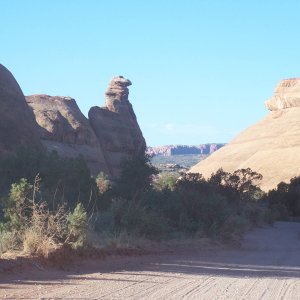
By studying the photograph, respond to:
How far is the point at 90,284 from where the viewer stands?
40.7ft

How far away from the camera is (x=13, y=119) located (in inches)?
1688

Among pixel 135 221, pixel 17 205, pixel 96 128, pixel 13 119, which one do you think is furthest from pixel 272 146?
pixel 17 205

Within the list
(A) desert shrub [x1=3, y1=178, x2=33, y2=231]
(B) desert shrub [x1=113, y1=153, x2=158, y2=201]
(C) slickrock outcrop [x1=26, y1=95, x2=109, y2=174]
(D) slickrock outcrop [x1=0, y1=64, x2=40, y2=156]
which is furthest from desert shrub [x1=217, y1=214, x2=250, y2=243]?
(C) slickrock outcrop [x1=26, y1=95, x2=109, y2=174]

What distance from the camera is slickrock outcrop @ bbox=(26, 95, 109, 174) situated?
63156 millimetres

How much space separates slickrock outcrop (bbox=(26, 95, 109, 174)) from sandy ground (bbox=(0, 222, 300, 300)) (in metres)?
43.4

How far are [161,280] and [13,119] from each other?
102ft

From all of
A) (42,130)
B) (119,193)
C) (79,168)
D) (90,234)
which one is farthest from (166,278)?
(42,130)

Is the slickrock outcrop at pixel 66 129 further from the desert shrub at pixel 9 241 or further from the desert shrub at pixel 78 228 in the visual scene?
the desert shrub at pixel 9 241

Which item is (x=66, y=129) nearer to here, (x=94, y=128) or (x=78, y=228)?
(x=94, y=128)

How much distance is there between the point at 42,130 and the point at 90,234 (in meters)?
45.1

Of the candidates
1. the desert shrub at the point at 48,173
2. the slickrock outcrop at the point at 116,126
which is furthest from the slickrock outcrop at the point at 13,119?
the slickrock outcrop at the point at 116,126

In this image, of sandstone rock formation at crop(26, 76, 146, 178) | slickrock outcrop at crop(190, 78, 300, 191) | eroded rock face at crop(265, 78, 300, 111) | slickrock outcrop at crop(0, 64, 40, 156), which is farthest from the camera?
eroded rock face at crop(265, 78, 300, 111)

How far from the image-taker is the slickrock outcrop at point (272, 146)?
97500 mm

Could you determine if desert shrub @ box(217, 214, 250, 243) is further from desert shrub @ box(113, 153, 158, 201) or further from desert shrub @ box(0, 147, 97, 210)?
desert shrub @ box(0, 147, 97, 210)
